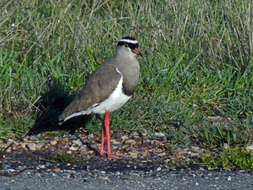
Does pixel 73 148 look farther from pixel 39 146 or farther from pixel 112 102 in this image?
pixel 112 102

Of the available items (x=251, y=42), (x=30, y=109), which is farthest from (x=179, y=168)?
(x=251, y=42)

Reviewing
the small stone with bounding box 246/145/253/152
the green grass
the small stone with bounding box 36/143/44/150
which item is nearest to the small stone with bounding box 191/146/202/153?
the green grass

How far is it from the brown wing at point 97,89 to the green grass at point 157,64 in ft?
2.06

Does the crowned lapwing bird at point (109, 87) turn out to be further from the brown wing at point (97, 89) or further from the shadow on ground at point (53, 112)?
the shadow on ground at point (53, 112)

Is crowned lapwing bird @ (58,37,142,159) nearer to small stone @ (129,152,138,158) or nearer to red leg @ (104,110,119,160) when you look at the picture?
red leg @ (104,110,119,160)

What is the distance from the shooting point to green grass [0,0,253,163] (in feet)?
21.3

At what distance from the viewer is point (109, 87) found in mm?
5812

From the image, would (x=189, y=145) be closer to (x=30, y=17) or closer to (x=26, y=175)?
(x=26, y=175)

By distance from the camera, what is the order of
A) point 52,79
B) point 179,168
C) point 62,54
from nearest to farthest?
point 179,168, point 52,79, point 62,54

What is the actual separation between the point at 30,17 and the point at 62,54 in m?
0.70

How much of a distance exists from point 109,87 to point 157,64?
1.62 m

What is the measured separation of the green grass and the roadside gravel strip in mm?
867

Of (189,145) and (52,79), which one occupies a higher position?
(52,79)

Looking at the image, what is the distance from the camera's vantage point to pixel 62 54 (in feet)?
24.5
